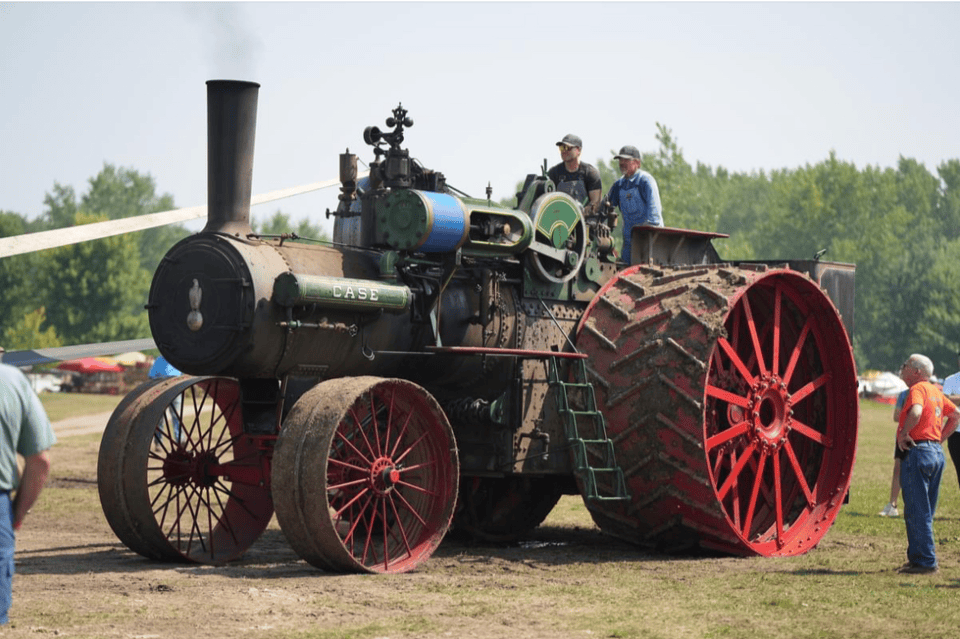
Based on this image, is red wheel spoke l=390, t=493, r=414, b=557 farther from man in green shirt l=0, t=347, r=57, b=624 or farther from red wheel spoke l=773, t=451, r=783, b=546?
man in green shirt l=0, t=347, r=57, b=624

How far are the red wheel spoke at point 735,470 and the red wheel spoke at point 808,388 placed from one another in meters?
0.69

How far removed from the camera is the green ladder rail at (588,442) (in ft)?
32.8

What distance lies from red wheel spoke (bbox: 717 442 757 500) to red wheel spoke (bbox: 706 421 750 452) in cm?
14

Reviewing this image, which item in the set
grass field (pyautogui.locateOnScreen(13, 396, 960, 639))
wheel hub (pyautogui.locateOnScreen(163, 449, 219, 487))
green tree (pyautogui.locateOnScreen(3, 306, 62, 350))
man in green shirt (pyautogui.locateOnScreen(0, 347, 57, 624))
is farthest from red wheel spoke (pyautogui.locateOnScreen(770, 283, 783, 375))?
green tree (pyautogui.locateOnScreen(3, 306, 62, 350))

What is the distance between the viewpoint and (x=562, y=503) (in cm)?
1563

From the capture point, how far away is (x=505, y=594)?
Answer: 27.5 feet

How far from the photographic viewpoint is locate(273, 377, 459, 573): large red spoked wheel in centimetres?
862

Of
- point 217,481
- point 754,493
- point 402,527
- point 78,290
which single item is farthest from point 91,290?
point 402,527

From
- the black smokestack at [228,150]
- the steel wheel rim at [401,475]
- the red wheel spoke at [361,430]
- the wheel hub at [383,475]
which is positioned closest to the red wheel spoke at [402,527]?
Answer: the steel wheel rim at [401,475]

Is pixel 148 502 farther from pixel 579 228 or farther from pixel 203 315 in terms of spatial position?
pixel 579 228

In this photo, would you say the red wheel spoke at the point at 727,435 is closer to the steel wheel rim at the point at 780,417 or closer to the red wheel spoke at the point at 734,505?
the steel wheel rim at the point at 780,417

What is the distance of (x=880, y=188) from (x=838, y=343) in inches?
3307

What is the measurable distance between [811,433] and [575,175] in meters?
2.95

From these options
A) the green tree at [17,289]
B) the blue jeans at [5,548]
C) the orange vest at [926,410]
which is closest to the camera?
the blue jeans at [5,548]
